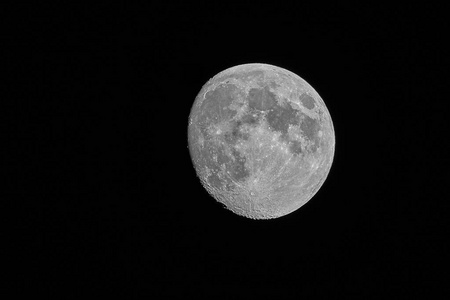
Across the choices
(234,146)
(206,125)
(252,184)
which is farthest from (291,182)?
(206,125)

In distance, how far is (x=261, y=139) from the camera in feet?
14.8

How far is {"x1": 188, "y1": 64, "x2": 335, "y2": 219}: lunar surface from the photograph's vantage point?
14.9ft

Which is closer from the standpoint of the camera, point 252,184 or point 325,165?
point 252,184

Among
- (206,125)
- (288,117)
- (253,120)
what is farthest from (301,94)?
(206,125)

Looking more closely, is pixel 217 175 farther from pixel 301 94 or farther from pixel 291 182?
pixel 301 94

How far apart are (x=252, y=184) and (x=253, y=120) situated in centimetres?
66

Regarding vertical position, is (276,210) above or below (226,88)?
below

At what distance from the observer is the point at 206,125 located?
15.6 ft

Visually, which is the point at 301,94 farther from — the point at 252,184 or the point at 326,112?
the point at 252,184

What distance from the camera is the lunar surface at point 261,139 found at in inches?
179

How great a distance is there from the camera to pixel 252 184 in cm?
464

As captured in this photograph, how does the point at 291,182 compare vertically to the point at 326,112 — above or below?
below

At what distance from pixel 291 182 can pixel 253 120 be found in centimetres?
78

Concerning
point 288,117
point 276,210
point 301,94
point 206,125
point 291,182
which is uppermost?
point 301,94
